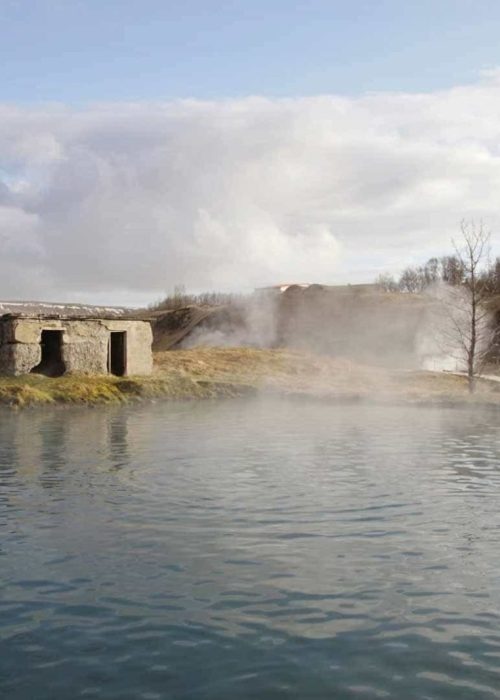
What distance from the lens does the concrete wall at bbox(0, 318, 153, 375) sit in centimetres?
3512

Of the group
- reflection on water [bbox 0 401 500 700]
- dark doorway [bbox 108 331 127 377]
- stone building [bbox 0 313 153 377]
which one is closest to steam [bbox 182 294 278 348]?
dark doorway [bbox 108 331 127 377]

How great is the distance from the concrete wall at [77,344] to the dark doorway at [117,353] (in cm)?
24

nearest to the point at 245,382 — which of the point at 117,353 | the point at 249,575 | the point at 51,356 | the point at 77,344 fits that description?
the point at 117,353

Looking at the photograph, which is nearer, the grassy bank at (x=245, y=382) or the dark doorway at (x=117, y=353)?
the grassy bank at (x=245, y=382)

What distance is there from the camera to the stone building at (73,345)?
35.2 metres

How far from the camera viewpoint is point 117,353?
39656mm

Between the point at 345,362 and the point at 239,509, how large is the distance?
33.5 m

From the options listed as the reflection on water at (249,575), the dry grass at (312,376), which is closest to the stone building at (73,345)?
the dry grass at (312,376)

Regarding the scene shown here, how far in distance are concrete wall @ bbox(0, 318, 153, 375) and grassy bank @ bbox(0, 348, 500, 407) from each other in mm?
927

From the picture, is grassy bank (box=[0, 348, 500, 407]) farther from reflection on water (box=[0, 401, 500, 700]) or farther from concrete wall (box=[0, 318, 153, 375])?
reflection on water (box=[0, 401, 500, 700])

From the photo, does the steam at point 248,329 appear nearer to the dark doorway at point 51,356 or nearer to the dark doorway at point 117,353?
the dark doorway at point 117,353

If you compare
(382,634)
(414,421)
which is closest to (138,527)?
(382,634)

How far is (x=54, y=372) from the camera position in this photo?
37.4 metres

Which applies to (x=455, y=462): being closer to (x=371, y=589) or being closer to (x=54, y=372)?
(x=371, y=589)
